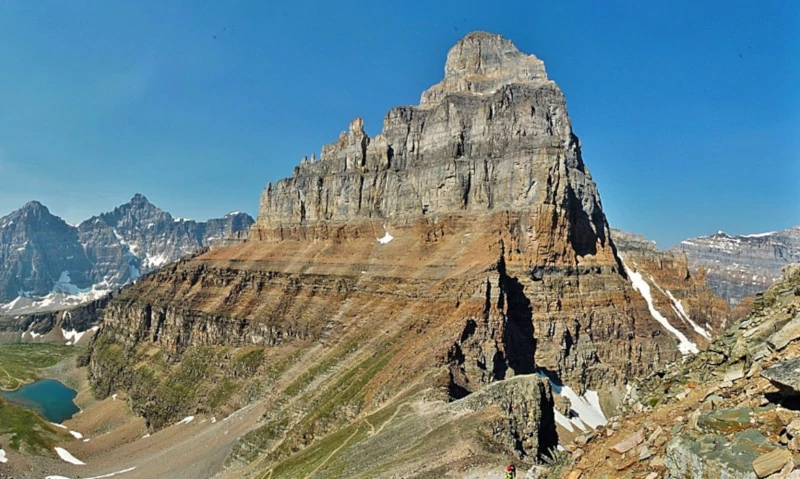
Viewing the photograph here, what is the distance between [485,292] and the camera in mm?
81625

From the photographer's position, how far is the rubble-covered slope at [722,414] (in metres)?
A: 12.3

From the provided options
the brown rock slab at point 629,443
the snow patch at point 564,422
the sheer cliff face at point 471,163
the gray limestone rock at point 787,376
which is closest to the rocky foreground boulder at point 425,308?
the sheer cliff face at point 471,163

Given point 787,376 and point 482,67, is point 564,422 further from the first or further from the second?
point 482,67

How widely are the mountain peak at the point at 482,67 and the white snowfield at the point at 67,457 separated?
124 metres

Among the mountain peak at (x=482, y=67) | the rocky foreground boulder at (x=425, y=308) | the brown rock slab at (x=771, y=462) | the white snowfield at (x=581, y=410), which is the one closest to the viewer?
the brown rock slab at (x=771, y=462)

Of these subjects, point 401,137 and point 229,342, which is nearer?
point 229,342

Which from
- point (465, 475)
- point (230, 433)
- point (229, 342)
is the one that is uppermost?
point (229, 342)

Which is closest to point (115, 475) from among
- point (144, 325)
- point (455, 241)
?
point (455, 241)

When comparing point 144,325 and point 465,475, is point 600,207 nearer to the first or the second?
point 465,475

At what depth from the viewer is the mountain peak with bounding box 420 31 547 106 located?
146375mm

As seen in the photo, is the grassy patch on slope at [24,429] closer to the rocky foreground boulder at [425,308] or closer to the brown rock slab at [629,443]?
the rocky foreground boulder at [425,308]

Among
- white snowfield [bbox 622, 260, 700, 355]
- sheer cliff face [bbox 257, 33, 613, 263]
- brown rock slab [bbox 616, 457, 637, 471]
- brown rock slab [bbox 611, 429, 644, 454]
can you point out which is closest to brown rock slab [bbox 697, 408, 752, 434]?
brown rock slab [bbox 616, 457, 637, 471]

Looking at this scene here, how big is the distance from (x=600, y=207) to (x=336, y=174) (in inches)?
3039

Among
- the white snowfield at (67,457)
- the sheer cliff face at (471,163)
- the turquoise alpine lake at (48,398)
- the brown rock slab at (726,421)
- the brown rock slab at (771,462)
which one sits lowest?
the white snowfield at (67,457)
